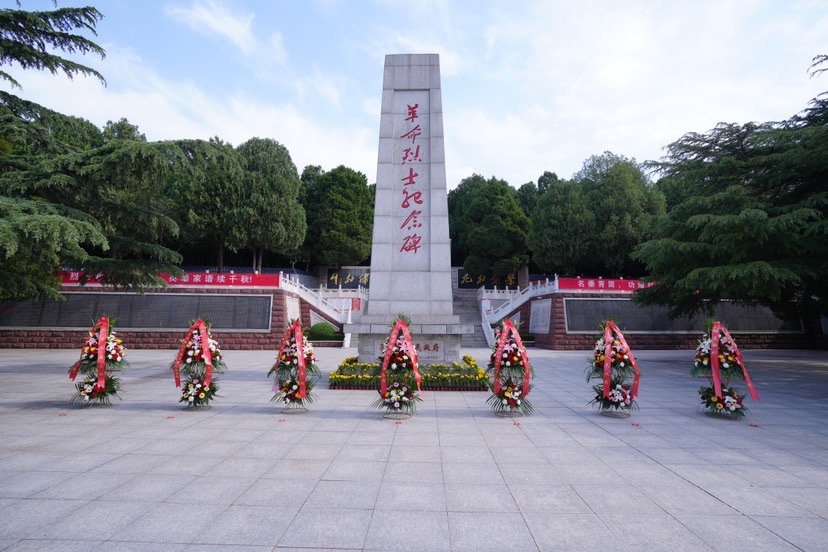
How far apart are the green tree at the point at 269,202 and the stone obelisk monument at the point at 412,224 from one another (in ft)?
64.3

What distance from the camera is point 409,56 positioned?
1167 cm

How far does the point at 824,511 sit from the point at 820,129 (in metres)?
10.8

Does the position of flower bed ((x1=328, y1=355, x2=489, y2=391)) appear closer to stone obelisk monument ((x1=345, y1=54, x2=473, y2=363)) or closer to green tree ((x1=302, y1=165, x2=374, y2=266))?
stone obelisk monument ((x1=345, y1=54, x2=473, y2=363))

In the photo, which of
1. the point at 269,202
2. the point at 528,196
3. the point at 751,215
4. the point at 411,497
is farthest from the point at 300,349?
the point at 528,196

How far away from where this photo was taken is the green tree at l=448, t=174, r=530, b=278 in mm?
34188

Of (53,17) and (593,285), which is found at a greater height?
(53,17)

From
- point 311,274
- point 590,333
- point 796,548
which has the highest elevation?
point 311,274

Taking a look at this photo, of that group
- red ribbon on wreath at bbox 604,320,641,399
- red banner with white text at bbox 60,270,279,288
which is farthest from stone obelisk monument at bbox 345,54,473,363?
red banner with white text at bbox 60,270,279,288

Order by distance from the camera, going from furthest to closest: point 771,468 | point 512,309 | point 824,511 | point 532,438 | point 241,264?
point 241,264 → point 512,309 → point 532,438 → point 771,468 → point 824,511

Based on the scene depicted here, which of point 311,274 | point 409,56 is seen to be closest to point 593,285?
point 409,56

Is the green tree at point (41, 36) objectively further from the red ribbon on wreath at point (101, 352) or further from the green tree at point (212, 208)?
the green tree at point (212, 208)

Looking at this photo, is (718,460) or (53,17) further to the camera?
(53,17)

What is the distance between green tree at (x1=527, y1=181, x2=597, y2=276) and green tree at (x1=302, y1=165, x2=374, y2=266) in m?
12.6

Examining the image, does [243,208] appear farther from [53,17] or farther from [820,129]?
[820,129]
